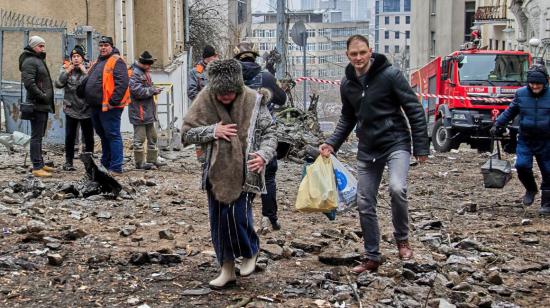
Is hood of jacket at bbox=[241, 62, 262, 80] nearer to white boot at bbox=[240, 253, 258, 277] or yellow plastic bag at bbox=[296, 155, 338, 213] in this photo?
yellow plastic bag at bbox=[296, 155, 338, 213]

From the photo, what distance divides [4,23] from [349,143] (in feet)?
28.6

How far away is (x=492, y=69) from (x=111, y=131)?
35.8 feet

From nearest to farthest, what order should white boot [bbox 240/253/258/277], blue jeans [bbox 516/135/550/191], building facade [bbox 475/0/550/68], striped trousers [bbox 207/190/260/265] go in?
striped trousers [bbox 207/190/260/265] < white boot [bbox 240/253/258/277] < blue jeans [bbox 516/135/550/191] < building facade [bbox 475/0/550/68]

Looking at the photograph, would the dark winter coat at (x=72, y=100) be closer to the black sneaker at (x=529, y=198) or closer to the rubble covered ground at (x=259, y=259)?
the rubble covered ground at (x=259, y=259)

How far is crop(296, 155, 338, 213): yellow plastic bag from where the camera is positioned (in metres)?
6.56

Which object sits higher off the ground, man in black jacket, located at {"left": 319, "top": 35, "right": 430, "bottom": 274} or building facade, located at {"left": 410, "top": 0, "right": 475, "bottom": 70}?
building facade, located at {"left": 410, "top": 0, "right": 475, "bottom": 70}

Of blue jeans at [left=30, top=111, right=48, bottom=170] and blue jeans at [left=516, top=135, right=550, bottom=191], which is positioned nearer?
blue jeans at [left=516, top=135, right=550, bottom=191]

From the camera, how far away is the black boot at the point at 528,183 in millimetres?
9852

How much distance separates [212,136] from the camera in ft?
17.9

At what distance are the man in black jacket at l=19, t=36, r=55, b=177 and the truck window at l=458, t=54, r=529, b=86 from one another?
11.1 m

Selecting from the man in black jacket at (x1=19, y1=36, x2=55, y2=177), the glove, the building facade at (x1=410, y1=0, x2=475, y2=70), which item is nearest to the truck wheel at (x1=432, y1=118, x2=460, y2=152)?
the glove

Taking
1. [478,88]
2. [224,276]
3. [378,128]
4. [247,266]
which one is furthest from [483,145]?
[224,276]

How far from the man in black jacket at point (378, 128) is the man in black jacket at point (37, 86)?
5583 mm

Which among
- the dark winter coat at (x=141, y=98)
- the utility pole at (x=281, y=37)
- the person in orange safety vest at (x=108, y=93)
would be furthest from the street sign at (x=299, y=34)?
the person in orange safety vest at (x=108, y=93)
